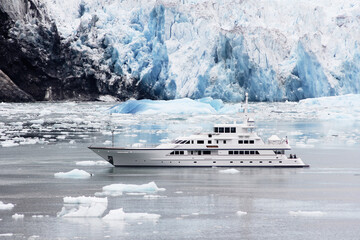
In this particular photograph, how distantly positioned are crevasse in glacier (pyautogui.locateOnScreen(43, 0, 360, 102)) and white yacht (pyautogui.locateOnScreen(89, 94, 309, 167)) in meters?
55.5

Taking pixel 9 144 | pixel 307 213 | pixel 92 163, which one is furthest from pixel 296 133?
pixel 307 213

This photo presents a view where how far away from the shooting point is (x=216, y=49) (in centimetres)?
8312

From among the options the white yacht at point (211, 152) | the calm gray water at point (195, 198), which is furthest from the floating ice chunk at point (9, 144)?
the white yacht at point (211, 152)

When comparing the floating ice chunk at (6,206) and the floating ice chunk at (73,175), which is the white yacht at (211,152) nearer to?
the floating ice chunk at (73,175)

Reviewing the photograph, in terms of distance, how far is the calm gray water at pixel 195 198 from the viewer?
1480 centimetres

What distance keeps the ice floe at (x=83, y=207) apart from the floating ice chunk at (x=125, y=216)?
33 centimetres

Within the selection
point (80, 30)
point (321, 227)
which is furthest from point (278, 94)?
point (321, 227)

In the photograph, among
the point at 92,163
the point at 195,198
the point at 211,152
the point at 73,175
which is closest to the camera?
the point at 195,198

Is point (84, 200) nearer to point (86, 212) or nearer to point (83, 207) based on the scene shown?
point (83, 207)

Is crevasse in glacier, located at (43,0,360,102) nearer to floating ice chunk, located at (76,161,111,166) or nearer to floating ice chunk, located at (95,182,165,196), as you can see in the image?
floating ice chunk, located at (76,161,111,166)

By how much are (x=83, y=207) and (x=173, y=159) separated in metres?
9.95

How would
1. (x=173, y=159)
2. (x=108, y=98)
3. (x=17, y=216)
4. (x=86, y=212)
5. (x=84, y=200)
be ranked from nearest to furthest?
(x=17, y=216)
(x=86, y=212)
(x=84, y=200)
(x=173, y=159)
(x=108, y=98)

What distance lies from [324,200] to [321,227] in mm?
3755

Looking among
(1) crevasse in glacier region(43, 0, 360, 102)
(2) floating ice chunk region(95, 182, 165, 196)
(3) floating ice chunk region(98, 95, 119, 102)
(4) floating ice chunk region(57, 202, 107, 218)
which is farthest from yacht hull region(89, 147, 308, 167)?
(3) floating ice chunk region(98, 95, 119, 102)
